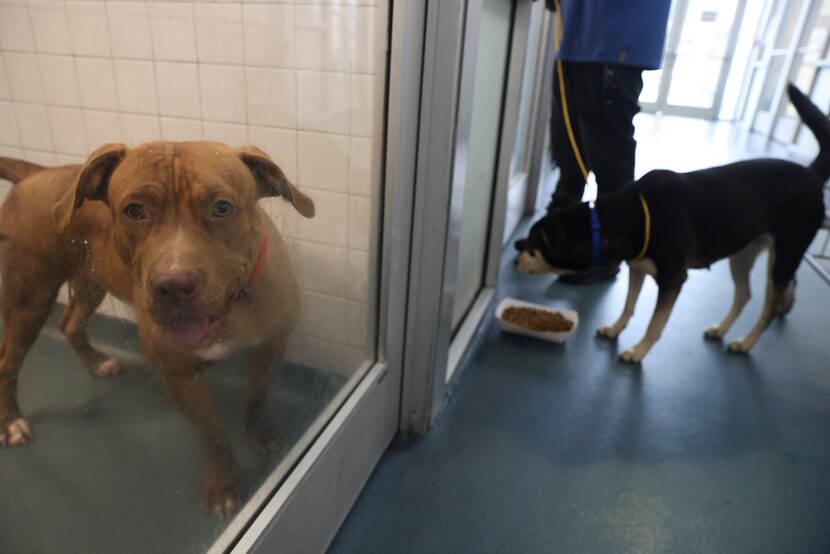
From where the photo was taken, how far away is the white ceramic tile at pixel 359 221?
3.46ft

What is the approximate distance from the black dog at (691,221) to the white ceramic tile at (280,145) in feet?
3.71

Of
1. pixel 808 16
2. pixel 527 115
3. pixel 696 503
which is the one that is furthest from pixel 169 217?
pixel 808 16

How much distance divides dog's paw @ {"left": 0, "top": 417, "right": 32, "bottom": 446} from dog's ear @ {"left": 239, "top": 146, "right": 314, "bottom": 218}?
37 cm

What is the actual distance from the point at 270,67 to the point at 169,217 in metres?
0.33

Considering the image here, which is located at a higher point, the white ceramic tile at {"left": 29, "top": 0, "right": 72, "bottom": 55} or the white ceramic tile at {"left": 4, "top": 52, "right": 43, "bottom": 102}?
the white ceramic tile at {"left": 29, "top": 0, "right": 72, "bottom": 55}

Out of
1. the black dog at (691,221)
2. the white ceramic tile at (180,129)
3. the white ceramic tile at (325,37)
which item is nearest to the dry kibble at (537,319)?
the black dog at (691,221)

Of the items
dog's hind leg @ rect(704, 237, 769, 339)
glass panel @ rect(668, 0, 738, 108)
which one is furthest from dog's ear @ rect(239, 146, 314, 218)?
dog's hind leg @ rect(704, 237, 769, 339)

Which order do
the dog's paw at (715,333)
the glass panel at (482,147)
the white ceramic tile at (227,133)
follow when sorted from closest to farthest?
the white ceramic tile at (227,133), the glass panel at (482,147), the dog's paw at (715,333)

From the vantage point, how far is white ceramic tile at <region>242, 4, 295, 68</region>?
0.71 m

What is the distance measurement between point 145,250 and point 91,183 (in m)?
0.08

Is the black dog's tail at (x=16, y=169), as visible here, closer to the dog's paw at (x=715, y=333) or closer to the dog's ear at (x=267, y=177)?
the dog's ear at (x=267, y=177)

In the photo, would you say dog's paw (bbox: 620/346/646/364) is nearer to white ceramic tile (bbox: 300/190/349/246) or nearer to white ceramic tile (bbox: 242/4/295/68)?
white ceramic tile (bbox: 300/190/349/246)

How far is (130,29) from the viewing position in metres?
0.54

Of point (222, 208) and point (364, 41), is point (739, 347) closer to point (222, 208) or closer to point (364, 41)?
point (364, 41)
